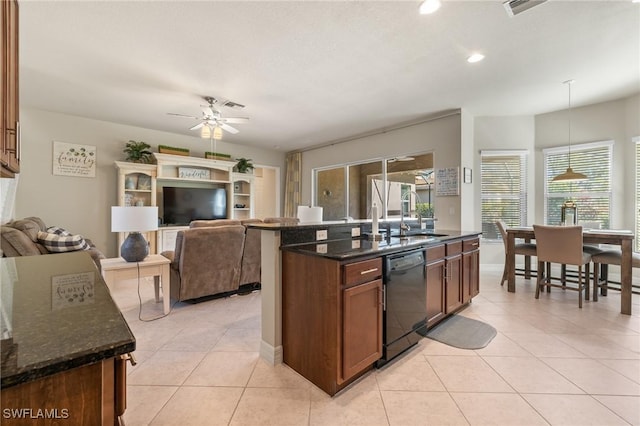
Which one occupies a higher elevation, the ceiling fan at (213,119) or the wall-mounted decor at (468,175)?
the ceiling fan at (213,119)

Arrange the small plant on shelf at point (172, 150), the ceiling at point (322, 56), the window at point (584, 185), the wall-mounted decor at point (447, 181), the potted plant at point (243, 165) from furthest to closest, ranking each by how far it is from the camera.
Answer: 1. the potted plant at point (243, 165)
2. the small plant on shelf at point (172, 150)
3. the wall-mounted decor at point (447, 181)
4. the window at point (584, 185)
5. the ceiling at point (322, 56)

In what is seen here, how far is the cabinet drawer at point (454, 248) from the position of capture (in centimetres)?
265

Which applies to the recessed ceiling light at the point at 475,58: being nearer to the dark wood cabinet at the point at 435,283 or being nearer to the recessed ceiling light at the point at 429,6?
the recessed ceiling light at the point at 429,6

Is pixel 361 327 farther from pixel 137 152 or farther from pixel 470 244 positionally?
pixel 137 152

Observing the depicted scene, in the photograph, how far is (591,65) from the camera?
3.04 m

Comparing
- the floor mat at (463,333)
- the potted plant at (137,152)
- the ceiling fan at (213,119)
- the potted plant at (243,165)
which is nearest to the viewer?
the floor mat at (463,333)

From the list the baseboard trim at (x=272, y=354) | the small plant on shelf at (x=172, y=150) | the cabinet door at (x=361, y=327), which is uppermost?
the small plant on shelf at (x=172, y=150)

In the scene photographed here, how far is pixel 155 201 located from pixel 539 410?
583cm

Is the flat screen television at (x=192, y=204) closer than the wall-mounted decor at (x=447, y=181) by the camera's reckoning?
No

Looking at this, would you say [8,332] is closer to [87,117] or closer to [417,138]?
[417,138]

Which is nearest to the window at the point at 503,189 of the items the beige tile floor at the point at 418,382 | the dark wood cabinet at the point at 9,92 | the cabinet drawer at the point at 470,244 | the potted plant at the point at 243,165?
the cabinet drawer at the point at 470,244

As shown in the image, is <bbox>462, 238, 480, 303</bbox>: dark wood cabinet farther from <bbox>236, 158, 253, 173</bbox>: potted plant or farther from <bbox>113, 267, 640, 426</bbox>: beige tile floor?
<bbox>236, 158, 253, 173</bbox>: potted plant

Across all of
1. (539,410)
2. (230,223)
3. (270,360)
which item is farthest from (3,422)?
(230,223)

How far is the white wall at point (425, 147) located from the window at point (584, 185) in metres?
1.67
